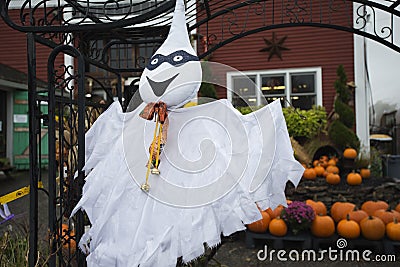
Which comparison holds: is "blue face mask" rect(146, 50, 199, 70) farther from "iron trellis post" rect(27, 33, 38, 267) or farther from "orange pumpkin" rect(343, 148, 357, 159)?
"orange pumpkin" rect(343, 148, 357, 159)

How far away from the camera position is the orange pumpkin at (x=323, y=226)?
3922 millimetres

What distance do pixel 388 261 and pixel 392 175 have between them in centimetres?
344

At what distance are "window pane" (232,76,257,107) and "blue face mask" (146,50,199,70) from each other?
291 mm

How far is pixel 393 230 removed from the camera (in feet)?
12.1

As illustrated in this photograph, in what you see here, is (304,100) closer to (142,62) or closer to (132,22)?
→ (142,62)

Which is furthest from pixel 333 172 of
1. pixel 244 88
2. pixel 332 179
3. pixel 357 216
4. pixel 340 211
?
pixel 244 88

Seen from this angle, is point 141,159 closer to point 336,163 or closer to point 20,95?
point 336,163

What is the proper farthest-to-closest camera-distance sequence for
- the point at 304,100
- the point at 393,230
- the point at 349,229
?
the point at 304,100 < the point at 349,229 < the point at 393,230

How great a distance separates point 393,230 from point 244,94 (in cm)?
264

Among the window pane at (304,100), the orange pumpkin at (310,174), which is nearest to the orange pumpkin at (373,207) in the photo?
the orange pumpkin at (310,174)

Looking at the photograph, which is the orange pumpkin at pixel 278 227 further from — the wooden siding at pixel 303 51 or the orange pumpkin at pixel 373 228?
the wooden siding at pixel 303 51

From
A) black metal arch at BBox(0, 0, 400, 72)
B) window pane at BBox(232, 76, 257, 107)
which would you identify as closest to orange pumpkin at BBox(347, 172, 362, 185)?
black metal arch at BBox(0, 0, 400, 72)

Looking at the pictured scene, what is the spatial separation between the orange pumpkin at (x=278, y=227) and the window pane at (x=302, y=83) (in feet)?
14.3

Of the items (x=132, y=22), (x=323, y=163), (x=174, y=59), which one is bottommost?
(x=323, y=163)
